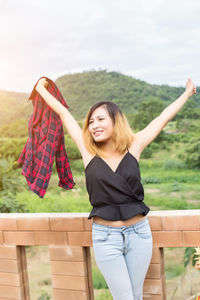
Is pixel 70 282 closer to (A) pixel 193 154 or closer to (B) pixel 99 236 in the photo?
(B) pixel 99 236

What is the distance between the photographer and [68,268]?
1657mm

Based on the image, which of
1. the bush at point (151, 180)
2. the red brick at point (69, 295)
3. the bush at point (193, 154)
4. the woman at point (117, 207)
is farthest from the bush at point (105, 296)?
the bush at point (193, 154)

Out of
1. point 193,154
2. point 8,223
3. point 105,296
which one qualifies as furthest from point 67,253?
point 193,154

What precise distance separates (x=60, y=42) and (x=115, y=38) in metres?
2.33

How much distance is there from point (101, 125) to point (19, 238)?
76cm

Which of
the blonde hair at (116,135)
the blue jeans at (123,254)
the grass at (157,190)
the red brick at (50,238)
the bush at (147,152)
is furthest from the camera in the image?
the bush at (147,152)

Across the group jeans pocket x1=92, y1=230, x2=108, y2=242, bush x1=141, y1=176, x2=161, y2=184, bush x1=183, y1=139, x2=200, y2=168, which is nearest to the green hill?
bush x1=183, y1=139, x2=200, y2=168

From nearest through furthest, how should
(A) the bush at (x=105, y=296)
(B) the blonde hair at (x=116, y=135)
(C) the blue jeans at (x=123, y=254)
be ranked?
(C) the blue jeans at (x=123, y=254) < (B) the blonde hair at (x=116, y=135) < (A) the bush at (x=105, y=296)

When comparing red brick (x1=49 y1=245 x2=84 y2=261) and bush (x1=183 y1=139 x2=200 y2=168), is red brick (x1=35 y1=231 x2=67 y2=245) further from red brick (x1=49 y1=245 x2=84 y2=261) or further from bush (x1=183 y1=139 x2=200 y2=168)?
bush (x1=183 y1=139 x2=200 y2=168)

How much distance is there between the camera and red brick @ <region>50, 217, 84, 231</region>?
1.66m

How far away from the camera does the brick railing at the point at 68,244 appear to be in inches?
60.6

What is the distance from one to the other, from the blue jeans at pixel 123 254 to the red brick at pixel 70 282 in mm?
210

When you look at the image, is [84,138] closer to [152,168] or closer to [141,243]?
[141,243]

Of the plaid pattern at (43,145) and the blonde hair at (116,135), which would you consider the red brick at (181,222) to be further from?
the plaid pattern at (43,145)
